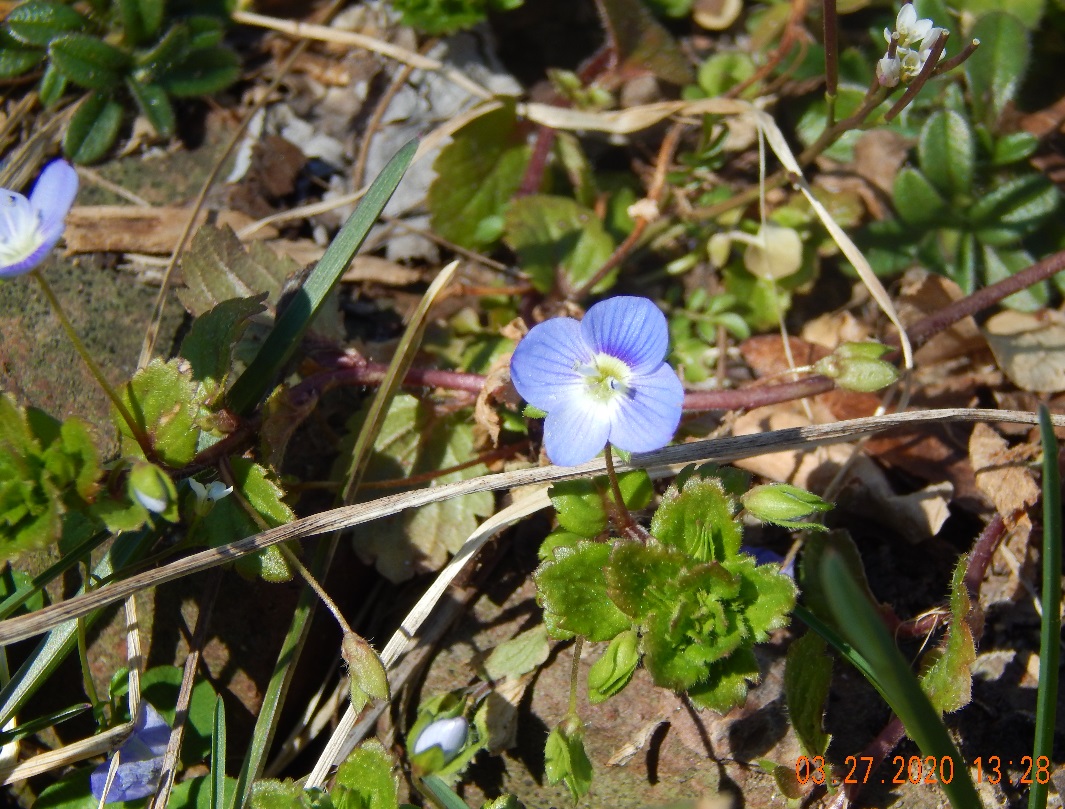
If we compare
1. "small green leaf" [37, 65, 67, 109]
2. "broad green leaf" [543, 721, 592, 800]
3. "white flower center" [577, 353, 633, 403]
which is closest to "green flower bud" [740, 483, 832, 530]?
"white flower center" [577, 353, 633, 403]

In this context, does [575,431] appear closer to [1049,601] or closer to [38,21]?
[1049,601]

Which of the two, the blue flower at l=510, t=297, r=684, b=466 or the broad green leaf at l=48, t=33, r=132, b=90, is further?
the broad green leaf at l=48, t=33, r=132, b=90

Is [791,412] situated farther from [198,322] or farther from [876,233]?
[198,322]

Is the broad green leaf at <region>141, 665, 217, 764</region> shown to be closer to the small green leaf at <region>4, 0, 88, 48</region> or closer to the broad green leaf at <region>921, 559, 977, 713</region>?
the broad green leaf at <region>921, 559, 977, 713</region>

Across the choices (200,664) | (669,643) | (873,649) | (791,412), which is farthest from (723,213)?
(200,664)

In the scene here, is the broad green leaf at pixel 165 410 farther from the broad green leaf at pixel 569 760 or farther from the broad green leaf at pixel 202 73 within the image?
the broad green leaf at pixel 202 73
